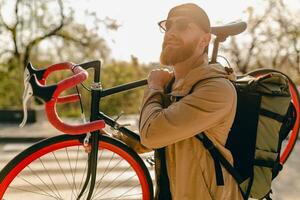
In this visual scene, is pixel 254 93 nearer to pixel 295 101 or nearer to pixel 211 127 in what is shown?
pixel 211 127

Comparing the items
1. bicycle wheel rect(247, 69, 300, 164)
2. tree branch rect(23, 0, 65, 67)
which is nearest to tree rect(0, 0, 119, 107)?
tree branch rect(23, 0, 65, 67)

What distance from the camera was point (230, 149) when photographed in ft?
6.47

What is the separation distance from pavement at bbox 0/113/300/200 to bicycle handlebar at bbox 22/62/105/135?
0.81 ft

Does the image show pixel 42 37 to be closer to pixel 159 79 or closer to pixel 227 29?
pixel 227 29

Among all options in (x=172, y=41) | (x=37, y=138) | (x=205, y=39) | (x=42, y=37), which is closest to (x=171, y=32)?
(x=172, y=41)

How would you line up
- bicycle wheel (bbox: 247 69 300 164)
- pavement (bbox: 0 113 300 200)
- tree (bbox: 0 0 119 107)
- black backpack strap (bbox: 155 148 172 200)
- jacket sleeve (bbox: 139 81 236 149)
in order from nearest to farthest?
jacket sleeve (bbox: 139 81 236 149) → black backpack strap (bbox: 155 148 172 200) → bicycle wheel (bbox: 247 69 300 164) → pavement (bbox: 0 113 300 200) → tree (bbox: 0 0 119 107)

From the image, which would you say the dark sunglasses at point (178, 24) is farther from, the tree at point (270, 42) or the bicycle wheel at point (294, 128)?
the tree at point (270, 42)

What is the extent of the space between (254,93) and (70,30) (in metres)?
10.9

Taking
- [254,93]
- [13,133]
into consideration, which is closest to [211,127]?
[254,93]

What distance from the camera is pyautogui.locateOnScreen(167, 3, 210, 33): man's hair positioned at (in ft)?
6.17

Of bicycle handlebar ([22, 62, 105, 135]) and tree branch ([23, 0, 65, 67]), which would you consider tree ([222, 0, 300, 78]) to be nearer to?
tree branch ([23, 0, 65, 67])

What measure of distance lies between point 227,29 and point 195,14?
0.45 meters

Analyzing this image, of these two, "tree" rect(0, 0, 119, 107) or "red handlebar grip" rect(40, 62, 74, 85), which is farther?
"tree" rect(0, 0, 119, 107)

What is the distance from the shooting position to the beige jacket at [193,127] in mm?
1785
